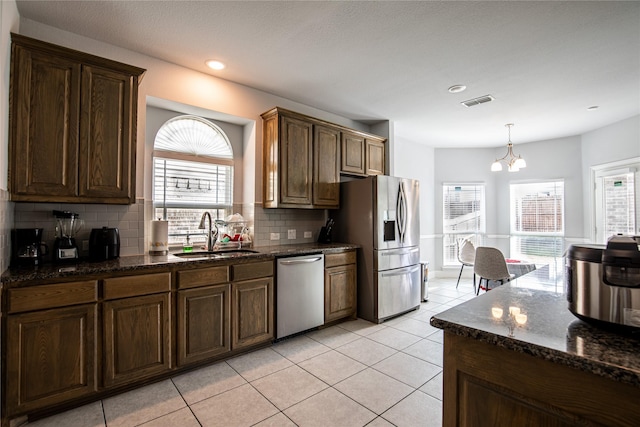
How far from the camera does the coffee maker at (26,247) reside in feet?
7.07

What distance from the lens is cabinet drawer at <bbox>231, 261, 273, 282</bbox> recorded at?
278 cm

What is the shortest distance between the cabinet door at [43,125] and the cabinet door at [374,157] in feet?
11.0

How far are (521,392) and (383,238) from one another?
2855 mm

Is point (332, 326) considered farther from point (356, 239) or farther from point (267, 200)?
point (267, 200)

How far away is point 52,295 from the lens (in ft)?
6.36

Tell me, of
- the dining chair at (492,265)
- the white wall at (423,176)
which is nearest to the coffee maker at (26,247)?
the dining chair at (492,265)

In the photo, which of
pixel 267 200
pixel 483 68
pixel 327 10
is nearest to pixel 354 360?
pixel 267 200

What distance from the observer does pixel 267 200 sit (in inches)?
141

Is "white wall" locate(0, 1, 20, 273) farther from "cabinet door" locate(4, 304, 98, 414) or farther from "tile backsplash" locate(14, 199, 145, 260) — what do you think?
"cabinet door" locate(4, 304, 98, 414)

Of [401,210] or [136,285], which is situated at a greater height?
A: [401,210]

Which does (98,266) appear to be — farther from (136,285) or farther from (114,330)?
(114,330)

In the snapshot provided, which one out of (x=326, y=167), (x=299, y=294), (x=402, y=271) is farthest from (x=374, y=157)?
(x=299, y=294)

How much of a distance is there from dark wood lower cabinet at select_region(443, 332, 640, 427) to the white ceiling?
2258mm

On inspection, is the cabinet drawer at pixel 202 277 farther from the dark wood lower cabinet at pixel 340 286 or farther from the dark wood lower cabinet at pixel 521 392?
the dark wood lower cabinet at pixel 521 392
